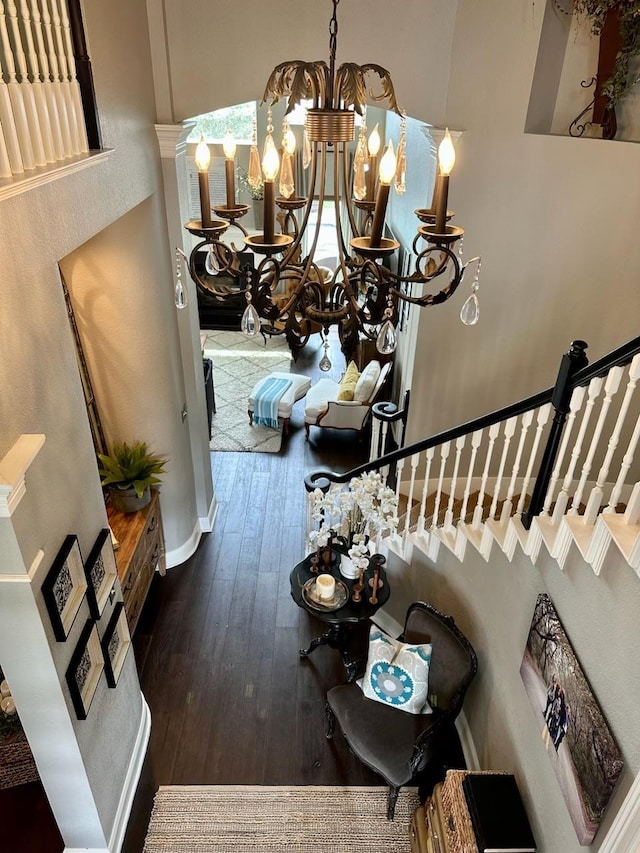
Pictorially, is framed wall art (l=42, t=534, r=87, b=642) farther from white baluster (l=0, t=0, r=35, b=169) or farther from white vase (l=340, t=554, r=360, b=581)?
white vase (l=340, t=554, r=360, b=581)

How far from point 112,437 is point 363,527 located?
2.05m

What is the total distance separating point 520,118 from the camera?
12.8 feet

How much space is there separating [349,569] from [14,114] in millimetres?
3206

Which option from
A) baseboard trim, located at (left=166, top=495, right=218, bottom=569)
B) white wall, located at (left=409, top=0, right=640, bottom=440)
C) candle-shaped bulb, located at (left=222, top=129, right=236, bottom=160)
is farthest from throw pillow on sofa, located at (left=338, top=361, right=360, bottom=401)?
candle-shaped bulb, located at (left=222, top=129, right=236, bottom=160)

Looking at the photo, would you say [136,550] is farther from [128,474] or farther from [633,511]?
[633,511]

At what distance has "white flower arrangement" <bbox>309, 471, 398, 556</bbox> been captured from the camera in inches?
156

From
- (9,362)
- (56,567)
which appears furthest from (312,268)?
(56,567)

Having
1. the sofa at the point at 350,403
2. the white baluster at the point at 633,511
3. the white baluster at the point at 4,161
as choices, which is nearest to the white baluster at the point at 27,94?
the white baluster at the point at 4,161

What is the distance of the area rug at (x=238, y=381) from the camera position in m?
7.26

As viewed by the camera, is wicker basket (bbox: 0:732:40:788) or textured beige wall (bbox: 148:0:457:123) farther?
textured beige wall (bbox: 148:0:457:123)

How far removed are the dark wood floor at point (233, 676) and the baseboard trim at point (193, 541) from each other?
6 cm

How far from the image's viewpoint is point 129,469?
447 cm

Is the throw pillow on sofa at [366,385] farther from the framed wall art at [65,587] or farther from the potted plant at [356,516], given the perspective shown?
the framed wall art at [65,587]

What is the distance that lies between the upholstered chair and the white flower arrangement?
56 cm
